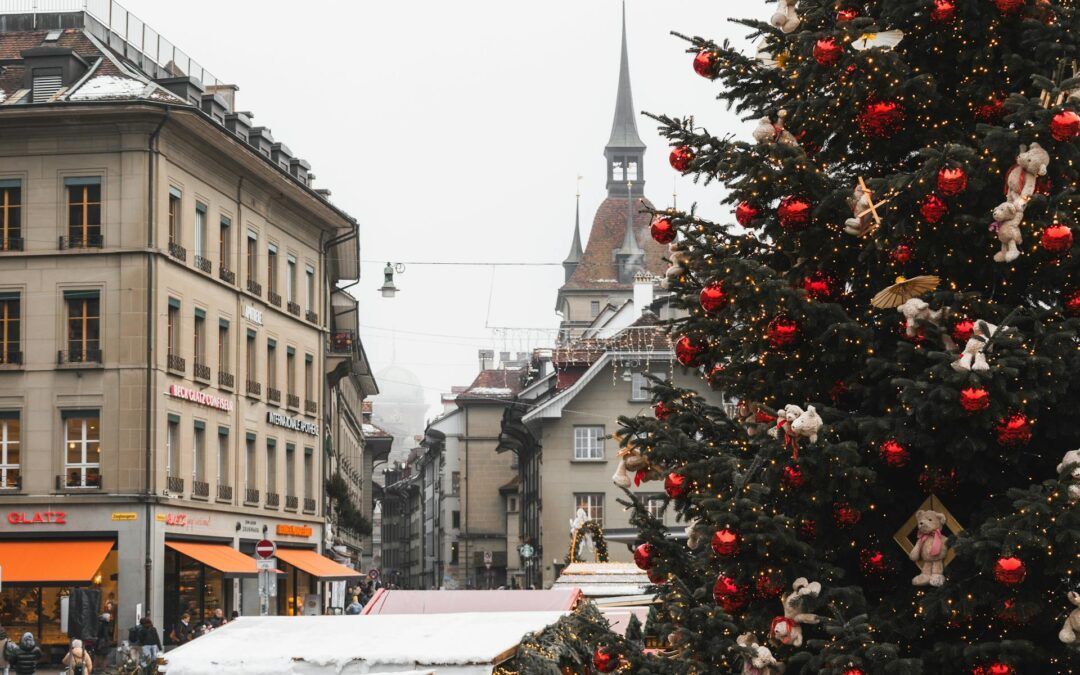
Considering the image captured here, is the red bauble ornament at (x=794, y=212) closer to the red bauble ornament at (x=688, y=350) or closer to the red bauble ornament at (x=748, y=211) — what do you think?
the red bauble ornament at (x=748, y=211)

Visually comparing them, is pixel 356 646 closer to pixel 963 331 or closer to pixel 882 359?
pixel 882 359

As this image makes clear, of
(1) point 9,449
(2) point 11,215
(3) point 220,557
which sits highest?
(2) point 11,215

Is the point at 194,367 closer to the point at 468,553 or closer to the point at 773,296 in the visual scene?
the point at 773,296

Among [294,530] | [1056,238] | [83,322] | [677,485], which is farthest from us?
[294,530]

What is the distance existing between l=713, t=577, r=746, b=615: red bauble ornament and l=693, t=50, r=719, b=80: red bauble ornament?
10.9ft

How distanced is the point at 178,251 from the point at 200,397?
13.6 ft

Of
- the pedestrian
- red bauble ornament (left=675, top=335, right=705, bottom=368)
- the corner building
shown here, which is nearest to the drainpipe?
the corner building

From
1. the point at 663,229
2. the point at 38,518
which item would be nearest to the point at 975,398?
the point at 663,229

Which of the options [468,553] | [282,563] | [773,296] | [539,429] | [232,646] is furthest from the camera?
[468,553]

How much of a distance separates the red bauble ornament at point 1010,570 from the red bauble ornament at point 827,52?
3.07 meters

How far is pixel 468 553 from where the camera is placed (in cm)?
9856

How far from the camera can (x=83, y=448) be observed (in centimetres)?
4297

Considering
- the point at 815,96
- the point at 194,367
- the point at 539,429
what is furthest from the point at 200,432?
the point at 815,96

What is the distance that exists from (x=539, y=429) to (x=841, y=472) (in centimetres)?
5676
